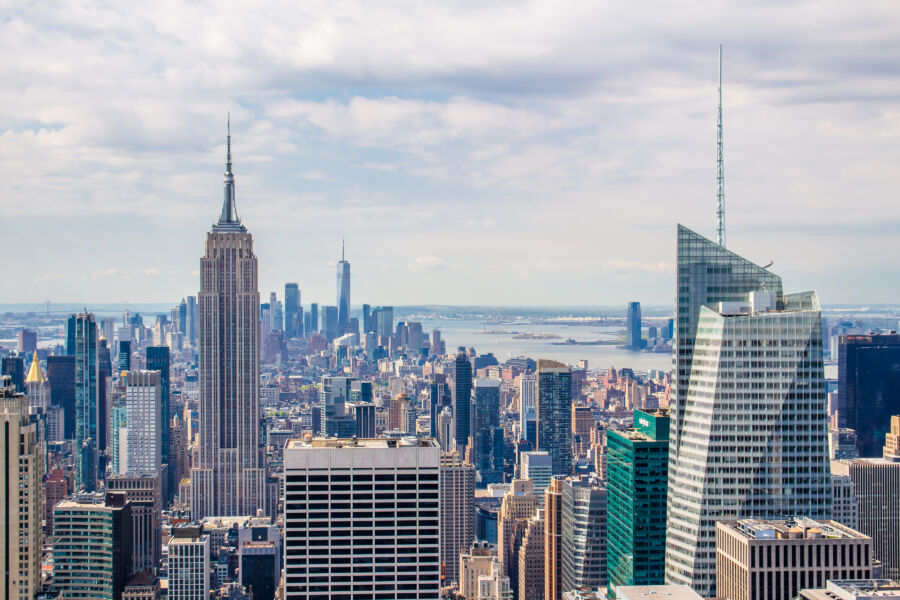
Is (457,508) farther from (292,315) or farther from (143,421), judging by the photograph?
(292,315)

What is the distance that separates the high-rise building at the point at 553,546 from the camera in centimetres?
4350

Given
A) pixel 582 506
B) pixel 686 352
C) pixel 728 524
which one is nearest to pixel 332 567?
pixel 728 524

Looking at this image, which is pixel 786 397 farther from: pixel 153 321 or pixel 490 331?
pixel 153 321

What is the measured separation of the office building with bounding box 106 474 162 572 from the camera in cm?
4250

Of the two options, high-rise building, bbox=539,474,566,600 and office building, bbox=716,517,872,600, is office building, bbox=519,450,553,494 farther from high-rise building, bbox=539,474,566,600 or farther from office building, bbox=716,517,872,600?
office building, bbox=716,517,872,600

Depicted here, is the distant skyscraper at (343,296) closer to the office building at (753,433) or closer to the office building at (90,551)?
the office building at (90,551)

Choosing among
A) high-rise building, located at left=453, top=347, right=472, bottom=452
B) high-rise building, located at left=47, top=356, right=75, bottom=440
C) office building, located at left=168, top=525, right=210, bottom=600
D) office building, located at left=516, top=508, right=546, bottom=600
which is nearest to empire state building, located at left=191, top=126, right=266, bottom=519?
high-rise building, located at left=47, top=356, right=75, bottom=440

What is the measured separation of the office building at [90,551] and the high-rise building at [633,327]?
101ft

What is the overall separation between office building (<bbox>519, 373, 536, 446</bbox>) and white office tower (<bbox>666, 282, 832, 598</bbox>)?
4533cm

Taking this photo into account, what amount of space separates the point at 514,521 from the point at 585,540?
11.8m

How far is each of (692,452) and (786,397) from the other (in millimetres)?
2902

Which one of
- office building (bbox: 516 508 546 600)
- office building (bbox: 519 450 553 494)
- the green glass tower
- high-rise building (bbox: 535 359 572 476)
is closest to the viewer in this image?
the green glass tower

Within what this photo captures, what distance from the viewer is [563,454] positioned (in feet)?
232

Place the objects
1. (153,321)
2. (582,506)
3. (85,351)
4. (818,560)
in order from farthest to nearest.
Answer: (153,321)
(85,351)
(582,506)
(818,560)
